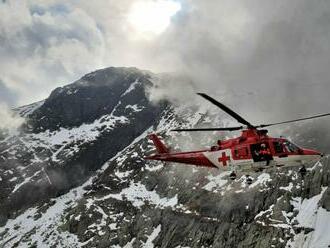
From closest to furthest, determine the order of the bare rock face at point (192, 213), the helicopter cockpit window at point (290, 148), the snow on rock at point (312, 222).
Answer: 1. the helicopter cockpit window at point (290, 148)
2. the snow on rock at point (312, 222)
3. the bare rock face at point (192, 213)

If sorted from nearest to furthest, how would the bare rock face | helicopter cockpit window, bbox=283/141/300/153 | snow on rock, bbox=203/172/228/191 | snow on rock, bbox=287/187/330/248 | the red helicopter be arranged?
the red helicopter
helicopter cockpit window, bbox=283/141/300/153
snow on rock, bbox=287/187/330/248
the bare rock face
snow on rock, bbox=203/172/228/191

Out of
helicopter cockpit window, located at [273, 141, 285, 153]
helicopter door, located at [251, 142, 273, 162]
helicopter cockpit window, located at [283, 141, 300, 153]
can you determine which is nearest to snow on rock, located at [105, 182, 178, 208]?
helicopter door, located at [251, 142, 273, 162]

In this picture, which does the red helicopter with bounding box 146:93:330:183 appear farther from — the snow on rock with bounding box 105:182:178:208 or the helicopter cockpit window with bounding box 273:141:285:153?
the snow on rock with bounding box 105:182:178:208

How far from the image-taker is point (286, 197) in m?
140

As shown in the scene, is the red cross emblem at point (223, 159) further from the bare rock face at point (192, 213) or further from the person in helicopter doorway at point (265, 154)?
the bare rock face at point (192, 213)

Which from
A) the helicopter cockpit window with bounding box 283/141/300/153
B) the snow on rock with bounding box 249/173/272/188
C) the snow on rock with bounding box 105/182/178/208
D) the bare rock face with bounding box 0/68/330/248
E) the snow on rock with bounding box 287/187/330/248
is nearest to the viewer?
the helicopter cockpit window with bounding box 283/141/300/153

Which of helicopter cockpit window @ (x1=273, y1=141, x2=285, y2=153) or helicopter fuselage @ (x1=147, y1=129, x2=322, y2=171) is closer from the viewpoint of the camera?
helicopter fuselage @ (x1=147, y1=129, x2=322, y2=171)

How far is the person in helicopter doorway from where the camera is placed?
41656 millimetres

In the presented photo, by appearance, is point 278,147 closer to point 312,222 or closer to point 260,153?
point 260,153

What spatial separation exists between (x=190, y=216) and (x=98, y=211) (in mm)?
40594

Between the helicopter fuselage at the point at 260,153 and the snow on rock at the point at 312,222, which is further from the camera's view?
the snow on rock at the point at 312,222

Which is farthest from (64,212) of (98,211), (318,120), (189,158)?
(189,158)

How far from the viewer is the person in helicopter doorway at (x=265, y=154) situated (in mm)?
41656

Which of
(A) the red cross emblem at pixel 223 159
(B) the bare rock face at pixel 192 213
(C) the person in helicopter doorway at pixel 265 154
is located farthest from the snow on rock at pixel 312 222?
(C) the person in helicopter doorway at pixel 265 154
